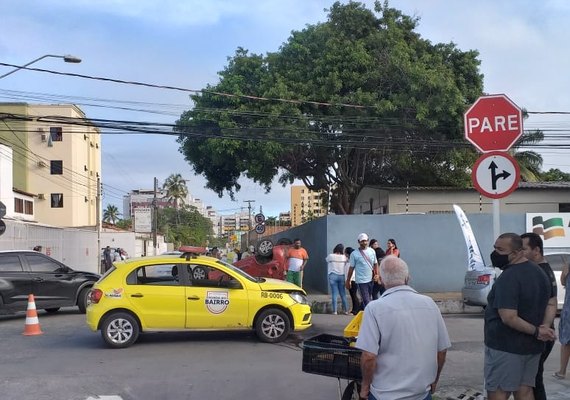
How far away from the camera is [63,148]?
57875mm

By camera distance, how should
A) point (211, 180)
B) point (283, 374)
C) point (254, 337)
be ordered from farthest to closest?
point (211, 180)
point (254, 337)
point (283, 374)

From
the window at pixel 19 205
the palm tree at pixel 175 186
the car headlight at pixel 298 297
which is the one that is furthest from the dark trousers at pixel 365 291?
the palm tree at pixel 175 186

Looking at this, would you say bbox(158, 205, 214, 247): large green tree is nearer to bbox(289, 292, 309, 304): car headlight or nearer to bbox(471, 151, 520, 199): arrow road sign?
bbox(289, 292, 309, 304): car headlight

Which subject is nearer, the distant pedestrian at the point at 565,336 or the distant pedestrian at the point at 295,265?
the distant pedestrian at the point at 565,336

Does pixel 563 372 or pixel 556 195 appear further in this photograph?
pixel 556 195

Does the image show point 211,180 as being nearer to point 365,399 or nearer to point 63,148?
point 365,399

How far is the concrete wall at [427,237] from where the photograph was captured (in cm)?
1802

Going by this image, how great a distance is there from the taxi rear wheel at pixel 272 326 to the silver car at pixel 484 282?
497 cm

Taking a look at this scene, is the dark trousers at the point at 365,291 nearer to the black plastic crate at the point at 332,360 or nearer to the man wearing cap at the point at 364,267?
the man wearing cap at the point at 364,267

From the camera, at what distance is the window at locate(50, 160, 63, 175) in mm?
57594

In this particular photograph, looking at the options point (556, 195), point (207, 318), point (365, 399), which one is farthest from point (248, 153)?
point (365, 399)

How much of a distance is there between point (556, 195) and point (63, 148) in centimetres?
4697

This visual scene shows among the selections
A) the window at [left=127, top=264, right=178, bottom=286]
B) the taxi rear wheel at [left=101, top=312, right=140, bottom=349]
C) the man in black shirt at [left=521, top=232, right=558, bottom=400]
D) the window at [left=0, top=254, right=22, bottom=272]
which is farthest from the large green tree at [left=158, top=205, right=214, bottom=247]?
the man in black shirt at [left=521, top=232, right=558, bottom=400]

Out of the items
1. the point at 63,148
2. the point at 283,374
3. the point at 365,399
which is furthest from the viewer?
the point at 63,148
